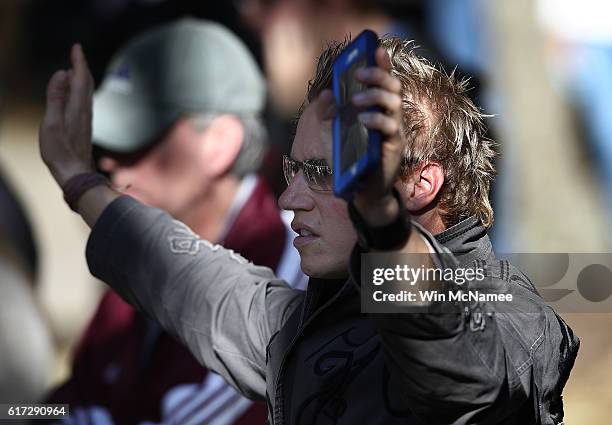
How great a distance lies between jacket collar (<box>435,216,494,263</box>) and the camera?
163 centimetres

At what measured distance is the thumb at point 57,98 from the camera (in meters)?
2.17

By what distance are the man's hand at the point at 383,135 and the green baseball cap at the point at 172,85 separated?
7.24 ft

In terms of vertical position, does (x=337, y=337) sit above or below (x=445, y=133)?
below

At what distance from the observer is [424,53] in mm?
3361

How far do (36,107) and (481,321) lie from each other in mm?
2710

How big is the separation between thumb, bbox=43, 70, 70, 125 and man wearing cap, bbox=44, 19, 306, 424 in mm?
1155

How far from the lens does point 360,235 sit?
1.32 m

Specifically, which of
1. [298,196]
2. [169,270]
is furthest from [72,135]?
[298,196]

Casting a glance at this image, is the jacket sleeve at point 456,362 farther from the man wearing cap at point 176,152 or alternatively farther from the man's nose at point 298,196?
the man wearing cap at point 176,152

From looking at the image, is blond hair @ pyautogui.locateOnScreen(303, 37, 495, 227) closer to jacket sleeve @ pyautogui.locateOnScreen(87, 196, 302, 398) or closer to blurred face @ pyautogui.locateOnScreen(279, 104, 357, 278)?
blurred face @ pyautogui.locateOnScreen(279, 104, 357, 278)

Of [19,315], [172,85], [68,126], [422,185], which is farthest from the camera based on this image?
[19,315]

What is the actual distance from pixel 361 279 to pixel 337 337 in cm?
32

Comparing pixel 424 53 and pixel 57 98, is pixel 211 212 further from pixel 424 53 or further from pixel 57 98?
pixel 57 98

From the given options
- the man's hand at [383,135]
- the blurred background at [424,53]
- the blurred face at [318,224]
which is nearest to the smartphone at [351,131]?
the man's hand at [383,135]
